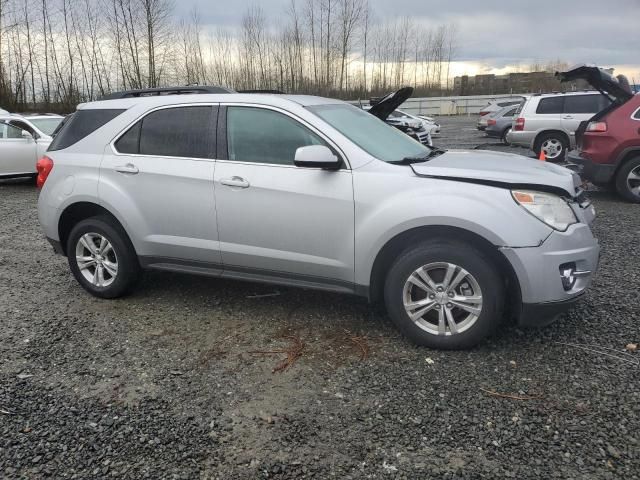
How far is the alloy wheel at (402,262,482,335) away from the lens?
11.4 feet

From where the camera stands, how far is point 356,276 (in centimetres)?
373

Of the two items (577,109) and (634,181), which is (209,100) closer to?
(634,181)

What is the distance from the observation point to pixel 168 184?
13.8 ft

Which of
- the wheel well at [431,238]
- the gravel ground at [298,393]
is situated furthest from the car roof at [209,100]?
the gravel ground at [298,393]

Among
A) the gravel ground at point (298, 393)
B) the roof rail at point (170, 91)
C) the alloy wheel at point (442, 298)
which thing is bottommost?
the gravel ground at point (298, 393)

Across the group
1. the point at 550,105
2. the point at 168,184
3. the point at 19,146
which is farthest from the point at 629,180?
the point at 19,146

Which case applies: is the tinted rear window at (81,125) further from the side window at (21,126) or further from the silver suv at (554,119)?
the silver suv at (554,119)

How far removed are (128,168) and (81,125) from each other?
77 centimetres

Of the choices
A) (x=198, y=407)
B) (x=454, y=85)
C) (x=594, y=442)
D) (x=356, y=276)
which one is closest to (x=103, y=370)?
(x=198, y=407)

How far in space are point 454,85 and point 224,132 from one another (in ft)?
173

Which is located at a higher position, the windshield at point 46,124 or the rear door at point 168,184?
the windshield at point 46,124

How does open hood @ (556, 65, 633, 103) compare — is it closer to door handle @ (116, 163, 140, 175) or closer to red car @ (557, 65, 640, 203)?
red car @ (557, 65, 640, 203)

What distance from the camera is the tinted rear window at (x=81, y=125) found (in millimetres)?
4616

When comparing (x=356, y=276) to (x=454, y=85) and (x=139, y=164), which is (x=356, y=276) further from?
(x=454, y=85)
